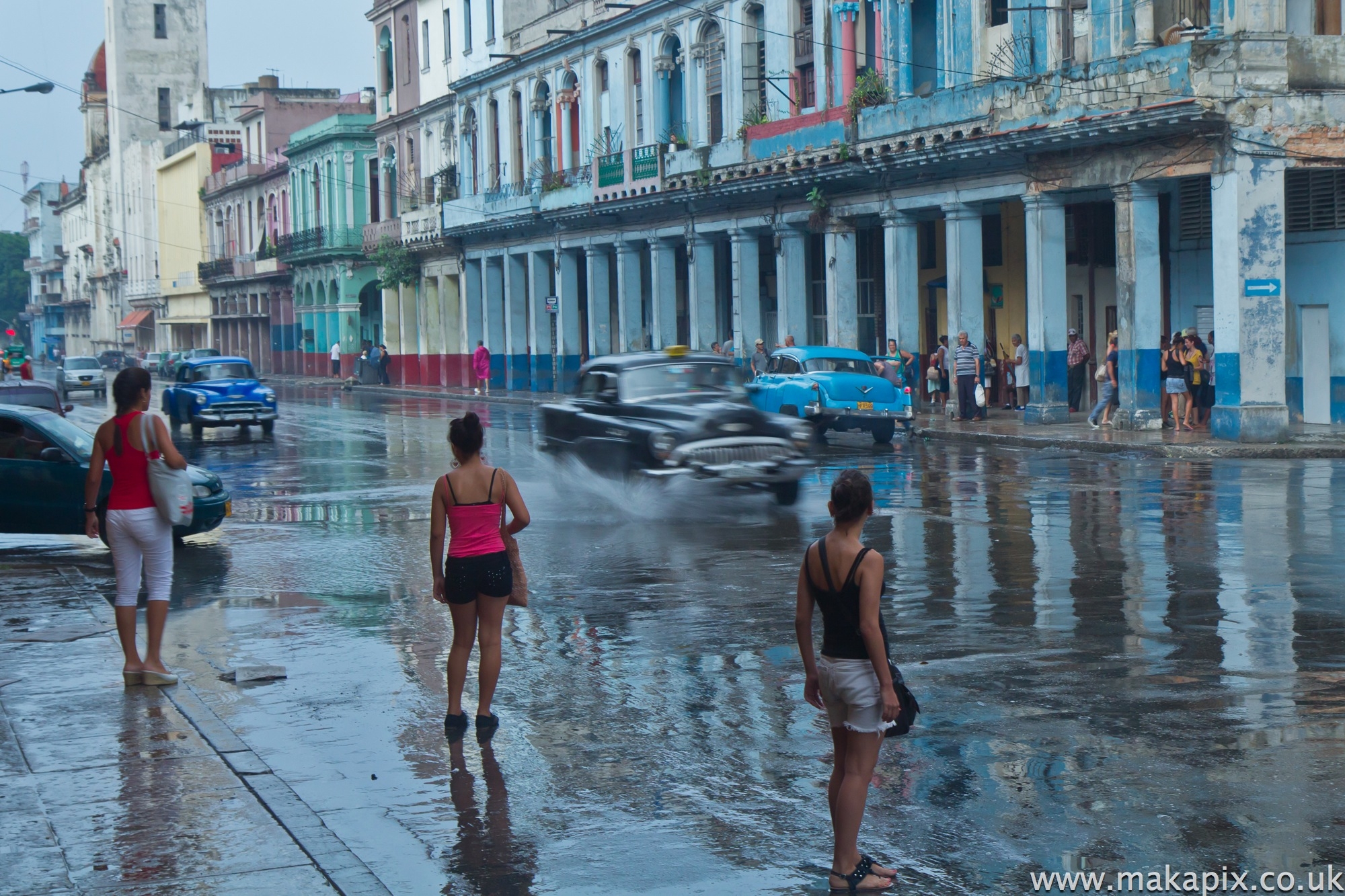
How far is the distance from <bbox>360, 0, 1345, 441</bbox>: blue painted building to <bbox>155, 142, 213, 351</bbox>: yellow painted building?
1851 inches

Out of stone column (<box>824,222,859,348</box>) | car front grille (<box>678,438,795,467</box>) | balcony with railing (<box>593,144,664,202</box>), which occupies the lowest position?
car front grille (<box>678,438,795,467</box>)

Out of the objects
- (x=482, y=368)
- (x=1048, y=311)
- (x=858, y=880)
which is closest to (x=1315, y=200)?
(x=1048, y=311)

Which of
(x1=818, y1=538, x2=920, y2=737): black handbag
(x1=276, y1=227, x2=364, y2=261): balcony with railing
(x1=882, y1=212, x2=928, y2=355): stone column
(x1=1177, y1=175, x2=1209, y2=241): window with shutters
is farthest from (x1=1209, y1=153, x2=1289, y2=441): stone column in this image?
(x1=276, y1=227, x2=364, y2=261): balcony with railing

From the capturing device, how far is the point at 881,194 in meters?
34.6

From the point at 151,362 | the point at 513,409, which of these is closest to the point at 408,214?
the point at 513,409

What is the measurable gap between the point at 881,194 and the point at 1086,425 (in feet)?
26.9

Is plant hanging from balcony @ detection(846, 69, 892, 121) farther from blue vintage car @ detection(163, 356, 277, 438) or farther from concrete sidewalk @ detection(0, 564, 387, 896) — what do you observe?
concrete sidewalk @ detection(0, 564, 387, 896)

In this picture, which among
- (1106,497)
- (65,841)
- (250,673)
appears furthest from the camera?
(1106,497)

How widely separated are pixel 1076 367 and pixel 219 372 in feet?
58.7

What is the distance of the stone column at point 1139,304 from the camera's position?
2744cm

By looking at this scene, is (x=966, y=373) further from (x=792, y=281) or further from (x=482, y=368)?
(x=482, y=368)

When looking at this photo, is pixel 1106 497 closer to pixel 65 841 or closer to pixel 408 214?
pixel 65 841

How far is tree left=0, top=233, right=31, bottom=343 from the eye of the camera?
557ft

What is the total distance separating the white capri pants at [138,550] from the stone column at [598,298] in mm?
40991
